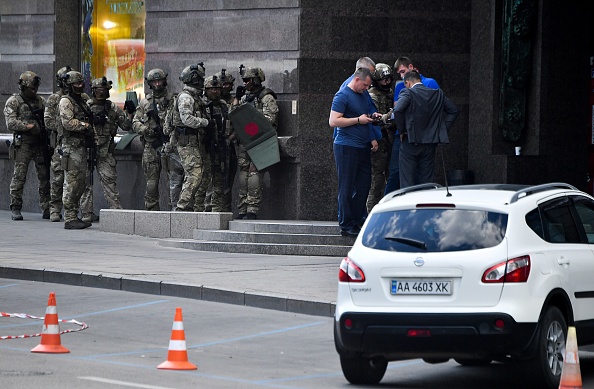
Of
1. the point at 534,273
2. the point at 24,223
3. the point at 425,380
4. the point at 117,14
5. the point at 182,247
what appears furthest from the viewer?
the point at 117,14

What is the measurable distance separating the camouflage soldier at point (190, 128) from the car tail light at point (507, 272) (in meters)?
11.2

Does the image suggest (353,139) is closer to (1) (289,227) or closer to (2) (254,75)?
(1) (289,227)

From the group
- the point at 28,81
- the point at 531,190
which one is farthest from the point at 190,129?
the point at 531,190

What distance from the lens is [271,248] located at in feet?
55.6

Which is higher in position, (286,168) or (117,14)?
(117,14)

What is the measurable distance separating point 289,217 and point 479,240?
11.3 m

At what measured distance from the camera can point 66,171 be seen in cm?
2070

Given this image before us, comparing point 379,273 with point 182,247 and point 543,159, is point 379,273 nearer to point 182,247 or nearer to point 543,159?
point 182,247

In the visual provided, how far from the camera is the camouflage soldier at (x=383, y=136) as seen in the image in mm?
18125

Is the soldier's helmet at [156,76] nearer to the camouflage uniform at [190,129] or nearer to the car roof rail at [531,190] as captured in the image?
the camouflage uniform at [190,129]

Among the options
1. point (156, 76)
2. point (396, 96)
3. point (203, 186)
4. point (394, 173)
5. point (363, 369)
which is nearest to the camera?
point (363, 369)

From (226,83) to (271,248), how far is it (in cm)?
389

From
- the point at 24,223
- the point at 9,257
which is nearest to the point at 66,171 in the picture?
the point at 24,223

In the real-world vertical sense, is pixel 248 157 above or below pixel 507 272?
above
